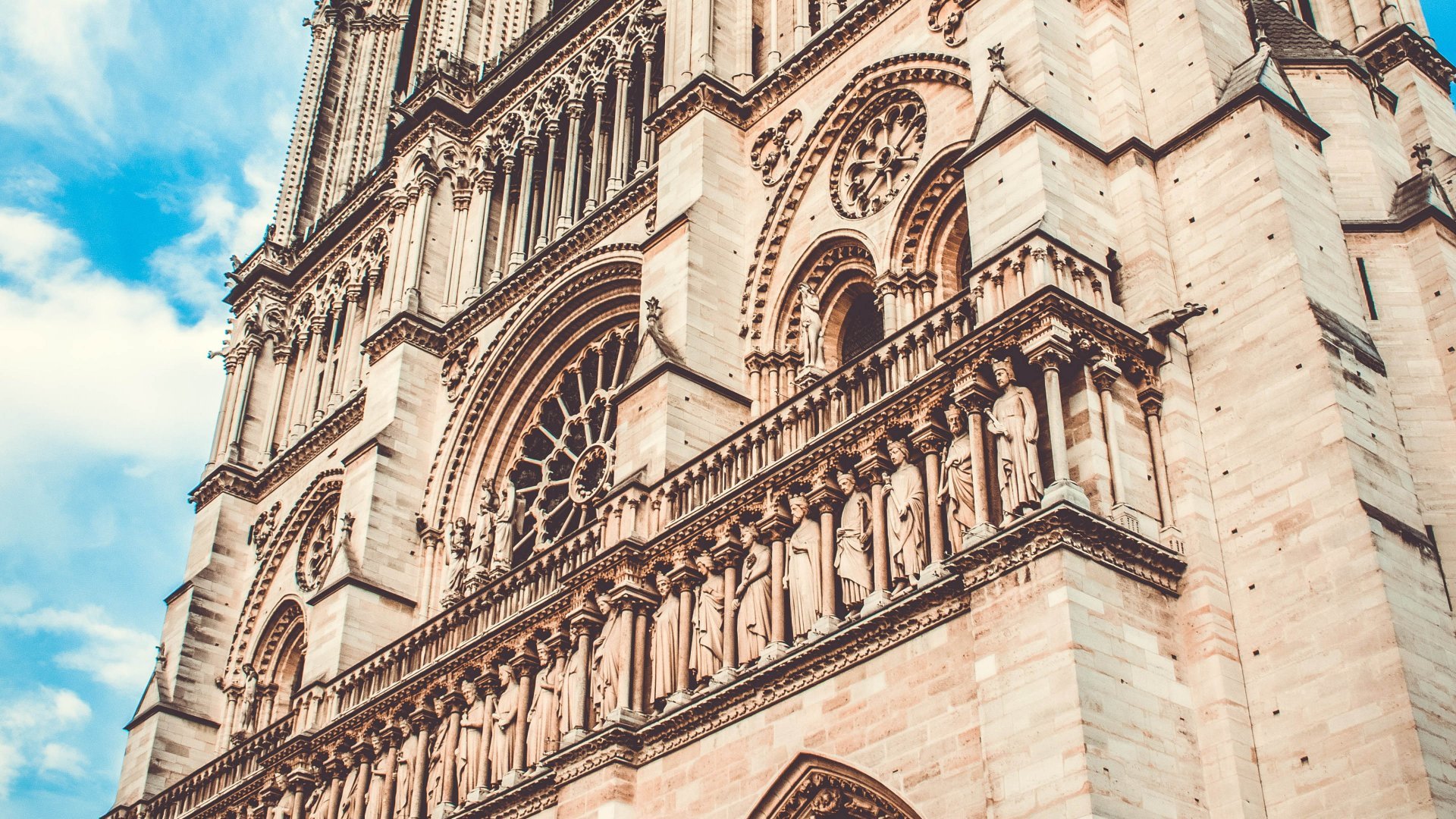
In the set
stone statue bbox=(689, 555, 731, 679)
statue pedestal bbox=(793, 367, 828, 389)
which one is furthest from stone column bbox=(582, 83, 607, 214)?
stone statue bbox=(689, 555, 731, 679)

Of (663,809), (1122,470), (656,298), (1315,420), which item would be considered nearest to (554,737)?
(663,809)

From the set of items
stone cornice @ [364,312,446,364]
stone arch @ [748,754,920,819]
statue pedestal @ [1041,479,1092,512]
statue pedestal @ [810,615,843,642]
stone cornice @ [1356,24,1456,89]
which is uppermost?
stone cornice @ [364,312,446,364]

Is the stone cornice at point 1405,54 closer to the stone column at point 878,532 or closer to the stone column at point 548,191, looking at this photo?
the stone column at point 878,532

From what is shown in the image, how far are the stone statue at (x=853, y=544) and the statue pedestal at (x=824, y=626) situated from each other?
19 centimetres

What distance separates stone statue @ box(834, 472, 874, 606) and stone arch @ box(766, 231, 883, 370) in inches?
166

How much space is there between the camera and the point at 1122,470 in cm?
1384

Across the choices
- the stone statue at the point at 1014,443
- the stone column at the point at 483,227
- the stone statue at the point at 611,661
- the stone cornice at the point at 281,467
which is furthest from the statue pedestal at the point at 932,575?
the stone cornice at the point at 281,467

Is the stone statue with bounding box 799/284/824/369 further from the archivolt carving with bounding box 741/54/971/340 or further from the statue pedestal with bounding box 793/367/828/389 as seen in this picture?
the archivolt carving with bounding box 741/54/971/340

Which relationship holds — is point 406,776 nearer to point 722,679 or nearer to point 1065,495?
point 722,679

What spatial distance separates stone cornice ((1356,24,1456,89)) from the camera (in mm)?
19156

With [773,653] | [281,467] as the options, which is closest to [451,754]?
[773,653]

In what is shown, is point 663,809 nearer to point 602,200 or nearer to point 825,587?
point 825,587

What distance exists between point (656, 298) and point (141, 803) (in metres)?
13.0

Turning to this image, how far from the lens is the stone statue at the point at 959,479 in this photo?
14.2 m
